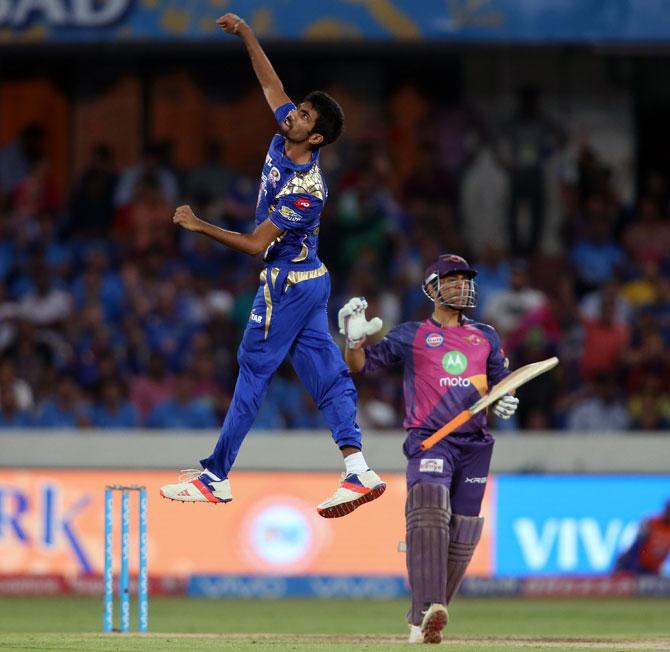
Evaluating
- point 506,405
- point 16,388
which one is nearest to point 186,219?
point 506,405

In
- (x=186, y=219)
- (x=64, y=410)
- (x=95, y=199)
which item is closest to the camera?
(x=186, y=219)

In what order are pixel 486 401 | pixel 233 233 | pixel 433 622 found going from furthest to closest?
pixel 486 401
pixel 433 622
pixel 233 233

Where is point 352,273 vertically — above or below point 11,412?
above

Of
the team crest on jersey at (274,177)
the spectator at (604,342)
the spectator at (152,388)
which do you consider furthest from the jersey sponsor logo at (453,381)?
the spectator at (604,342)

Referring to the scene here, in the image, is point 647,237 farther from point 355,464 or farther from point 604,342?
point 355,464

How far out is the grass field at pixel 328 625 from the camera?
981 cm

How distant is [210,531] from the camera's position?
15.9 metres

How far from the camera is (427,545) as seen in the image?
9.99m

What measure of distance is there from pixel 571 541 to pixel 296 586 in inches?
103

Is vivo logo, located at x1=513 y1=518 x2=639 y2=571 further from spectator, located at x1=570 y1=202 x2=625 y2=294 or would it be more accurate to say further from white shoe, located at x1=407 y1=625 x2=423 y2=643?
white shoe, located at x1=407 y1=625 x2=423 y2=643

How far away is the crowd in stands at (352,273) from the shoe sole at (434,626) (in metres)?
7.07

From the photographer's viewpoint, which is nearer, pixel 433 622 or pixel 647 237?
pixel 433 622

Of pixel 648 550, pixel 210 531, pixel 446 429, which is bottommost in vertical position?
pixel 446 429

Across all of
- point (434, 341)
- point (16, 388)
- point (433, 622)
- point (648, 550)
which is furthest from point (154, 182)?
point (433, 622)
